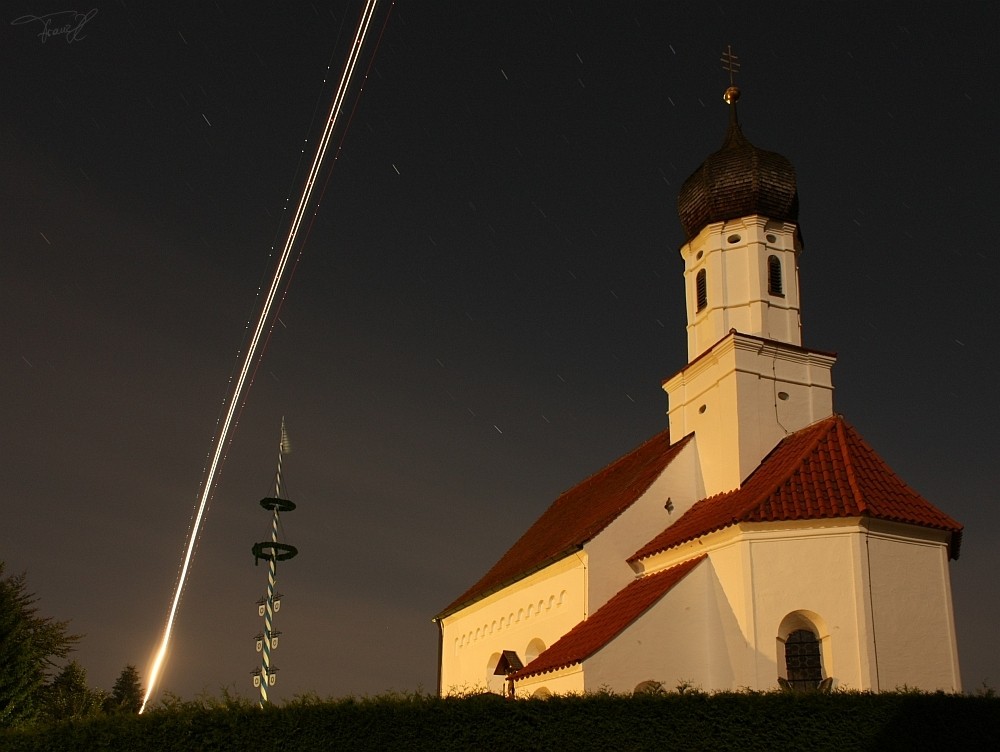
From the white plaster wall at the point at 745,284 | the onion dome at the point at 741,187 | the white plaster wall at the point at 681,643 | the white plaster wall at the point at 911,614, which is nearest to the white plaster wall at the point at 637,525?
the white plaster wall at the point at 681,643

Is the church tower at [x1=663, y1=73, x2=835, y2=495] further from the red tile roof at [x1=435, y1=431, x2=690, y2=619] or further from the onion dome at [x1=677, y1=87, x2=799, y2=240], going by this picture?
the red tile roof at [x1=435, y1=431, x2=690, y2=619]

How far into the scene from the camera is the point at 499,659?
1276 inches

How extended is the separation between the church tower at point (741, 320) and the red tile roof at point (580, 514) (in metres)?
1.74

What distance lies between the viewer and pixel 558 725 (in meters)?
16.9

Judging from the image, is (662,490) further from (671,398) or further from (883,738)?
(883,738)

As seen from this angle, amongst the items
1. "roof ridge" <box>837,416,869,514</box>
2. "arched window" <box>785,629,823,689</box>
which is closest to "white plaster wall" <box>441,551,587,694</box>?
"arched window" <box>785,629,823,689</box>

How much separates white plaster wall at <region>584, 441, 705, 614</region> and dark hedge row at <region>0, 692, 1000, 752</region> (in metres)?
9.85

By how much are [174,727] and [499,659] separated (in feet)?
→ 56.1

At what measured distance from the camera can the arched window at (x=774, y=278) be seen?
29.4 meters

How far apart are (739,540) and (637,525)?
4967 mm

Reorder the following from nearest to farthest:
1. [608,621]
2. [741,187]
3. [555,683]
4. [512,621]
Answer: [555,683] < [608,621] < [741,187] < [512,621]

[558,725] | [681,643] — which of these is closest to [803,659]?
[681,643]

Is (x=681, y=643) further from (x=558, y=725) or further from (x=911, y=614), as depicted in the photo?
(x=558, y=725)

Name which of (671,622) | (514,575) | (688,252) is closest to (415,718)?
(671,622)
